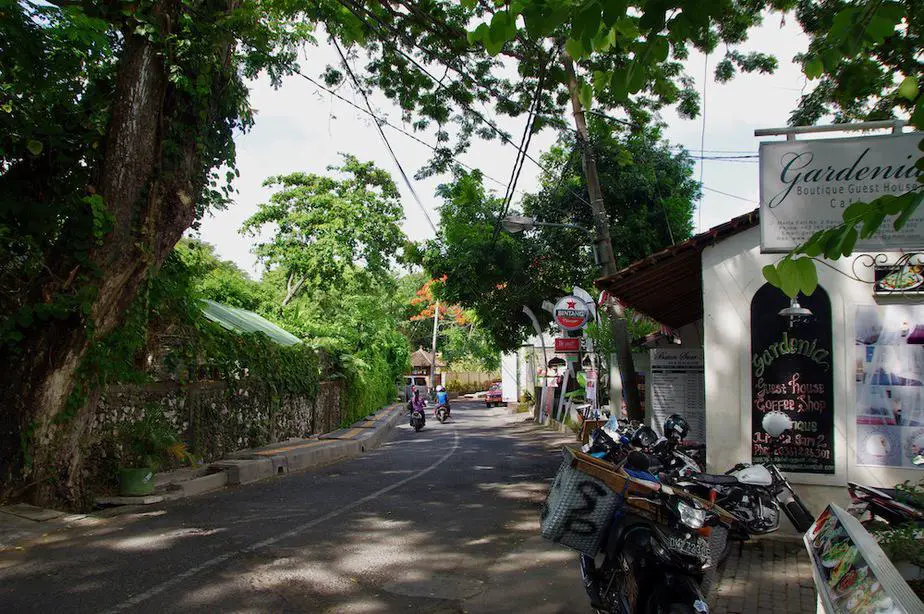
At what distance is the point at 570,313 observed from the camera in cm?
1986

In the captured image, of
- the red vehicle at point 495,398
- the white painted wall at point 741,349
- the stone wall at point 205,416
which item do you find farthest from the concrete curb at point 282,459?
the red vehicle at point 495,398

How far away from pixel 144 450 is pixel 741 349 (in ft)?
28.3

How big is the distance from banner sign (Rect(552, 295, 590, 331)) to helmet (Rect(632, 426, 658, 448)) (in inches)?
490

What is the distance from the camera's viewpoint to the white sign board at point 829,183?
670 centimetres

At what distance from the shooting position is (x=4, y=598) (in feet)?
18.6

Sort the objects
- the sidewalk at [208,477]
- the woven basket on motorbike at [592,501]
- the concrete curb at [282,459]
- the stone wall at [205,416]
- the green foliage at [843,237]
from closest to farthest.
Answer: the green foliage at [843,237]
the woven basket on motorbike at [592,501]
the sidewalk at [208,477]
the stone wall at [205,416]
the concrete curb at [282,459]

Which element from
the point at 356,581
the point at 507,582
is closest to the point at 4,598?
the point at 356,581

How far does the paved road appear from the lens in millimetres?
5715

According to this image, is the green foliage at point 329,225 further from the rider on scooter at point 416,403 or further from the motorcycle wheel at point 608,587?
the motorcycle wheel at point 608,587

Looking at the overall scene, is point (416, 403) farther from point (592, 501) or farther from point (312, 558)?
point (592, 501)

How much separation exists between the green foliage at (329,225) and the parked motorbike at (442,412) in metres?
7.29

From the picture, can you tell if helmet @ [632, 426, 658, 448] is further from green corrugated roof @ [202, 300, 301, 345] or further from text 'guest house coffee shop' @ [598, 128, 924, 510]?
green corrugated roof @ [202, 300, 301, 345]

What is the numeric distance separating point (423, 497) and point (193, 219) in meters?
5.21

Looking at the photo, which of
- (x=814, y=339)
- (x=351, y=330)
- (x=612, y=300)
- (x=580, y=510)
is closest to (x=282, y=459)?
(x=612, y=300)
